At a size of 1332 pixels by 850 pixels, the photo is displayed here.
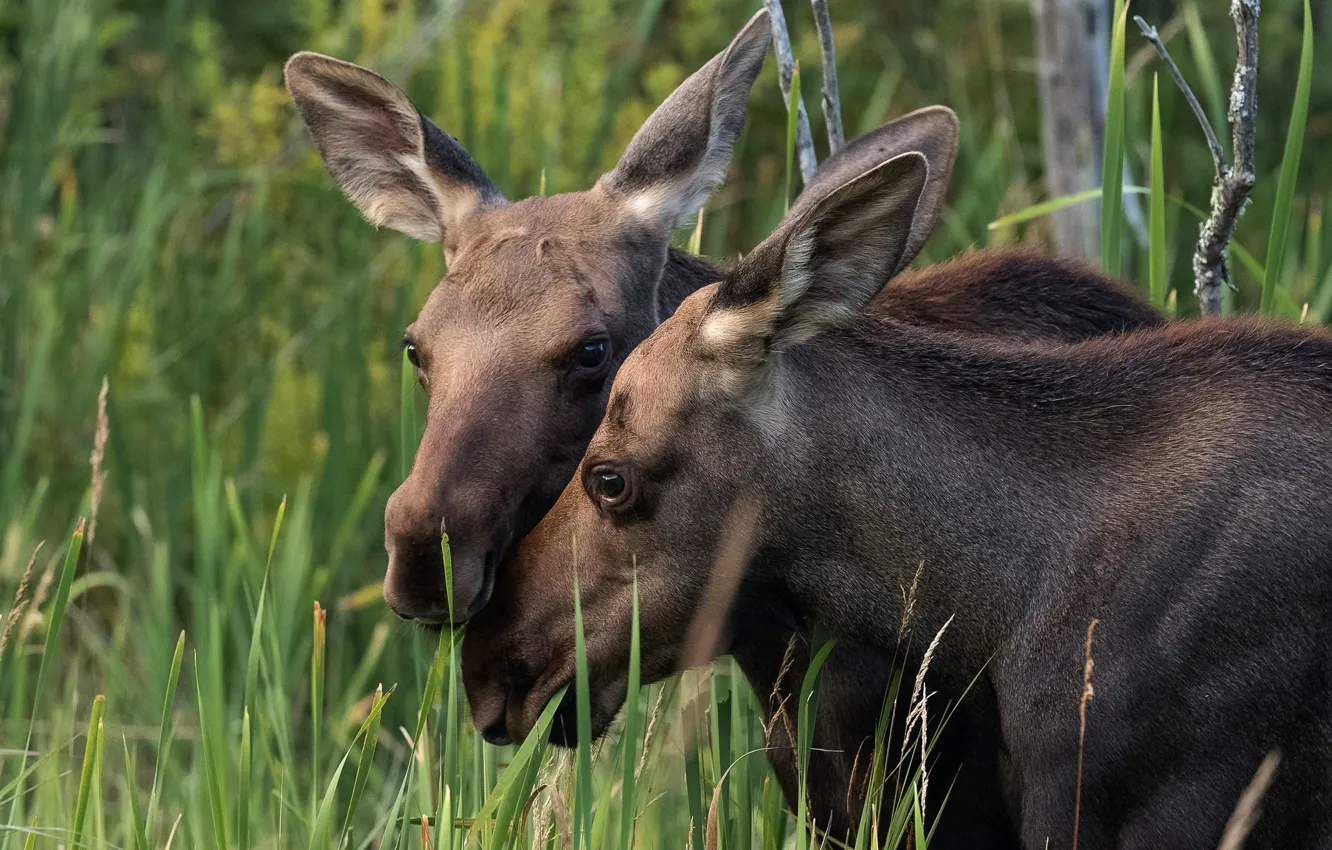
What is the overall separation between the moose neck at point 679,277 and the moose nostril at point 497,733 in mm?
1201

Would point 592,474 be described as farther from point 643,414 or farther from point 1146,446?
point 1146,446

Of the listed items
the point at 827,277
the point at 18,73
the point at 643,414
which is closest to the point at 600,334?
the point at 643,414

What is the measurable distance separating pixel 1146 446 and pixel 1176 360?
9.0 inches

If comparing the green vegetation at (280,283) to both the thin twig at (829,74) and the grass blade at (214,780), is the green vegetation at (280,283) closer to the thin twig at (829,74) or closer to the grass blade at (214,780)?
the thin twig at (829,74)

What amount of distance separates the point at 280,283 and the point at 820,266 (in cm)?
473

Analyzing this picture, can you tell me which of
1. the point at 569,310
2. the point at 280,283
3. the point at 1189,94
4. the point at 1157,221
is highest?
the point at 1189,94

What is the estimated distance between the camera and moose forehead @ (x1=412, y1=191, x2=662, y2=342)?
414 centimetres

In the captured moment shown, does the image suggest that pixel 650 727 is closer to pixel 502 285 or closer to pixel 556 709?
pixel 556 709

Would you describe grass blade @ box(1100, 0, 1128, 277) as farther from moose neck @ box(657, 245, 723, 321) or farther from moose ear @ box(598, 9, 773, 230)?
moose neck @ box(657, 245, 723, 321)

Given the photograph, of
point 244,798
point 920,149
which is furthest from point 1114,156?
point 244,798

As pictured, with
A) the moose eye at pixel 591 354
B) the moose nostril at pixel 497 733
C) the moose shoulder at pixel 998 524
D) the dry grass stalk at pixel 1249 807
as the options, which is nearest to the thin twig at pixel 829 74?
the moose eye at pixel 591 354

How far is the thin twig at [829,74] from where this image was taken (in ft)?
16.4

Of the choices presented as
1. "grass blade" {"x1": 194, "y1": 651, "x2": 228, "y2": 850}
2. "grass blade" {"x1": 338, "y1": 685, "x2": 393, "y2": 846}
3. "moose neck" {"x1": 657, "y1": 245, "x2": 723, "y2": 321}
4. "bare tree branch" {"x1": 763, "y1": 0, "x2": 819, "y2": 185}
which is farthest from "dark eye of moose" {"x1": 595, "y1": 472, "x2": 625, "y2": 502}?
"bare tree branch" {"x1": 763, "y1": 0, "x2": 819, "y2": 185}

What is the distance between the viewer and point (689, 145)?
4645 millimetres
